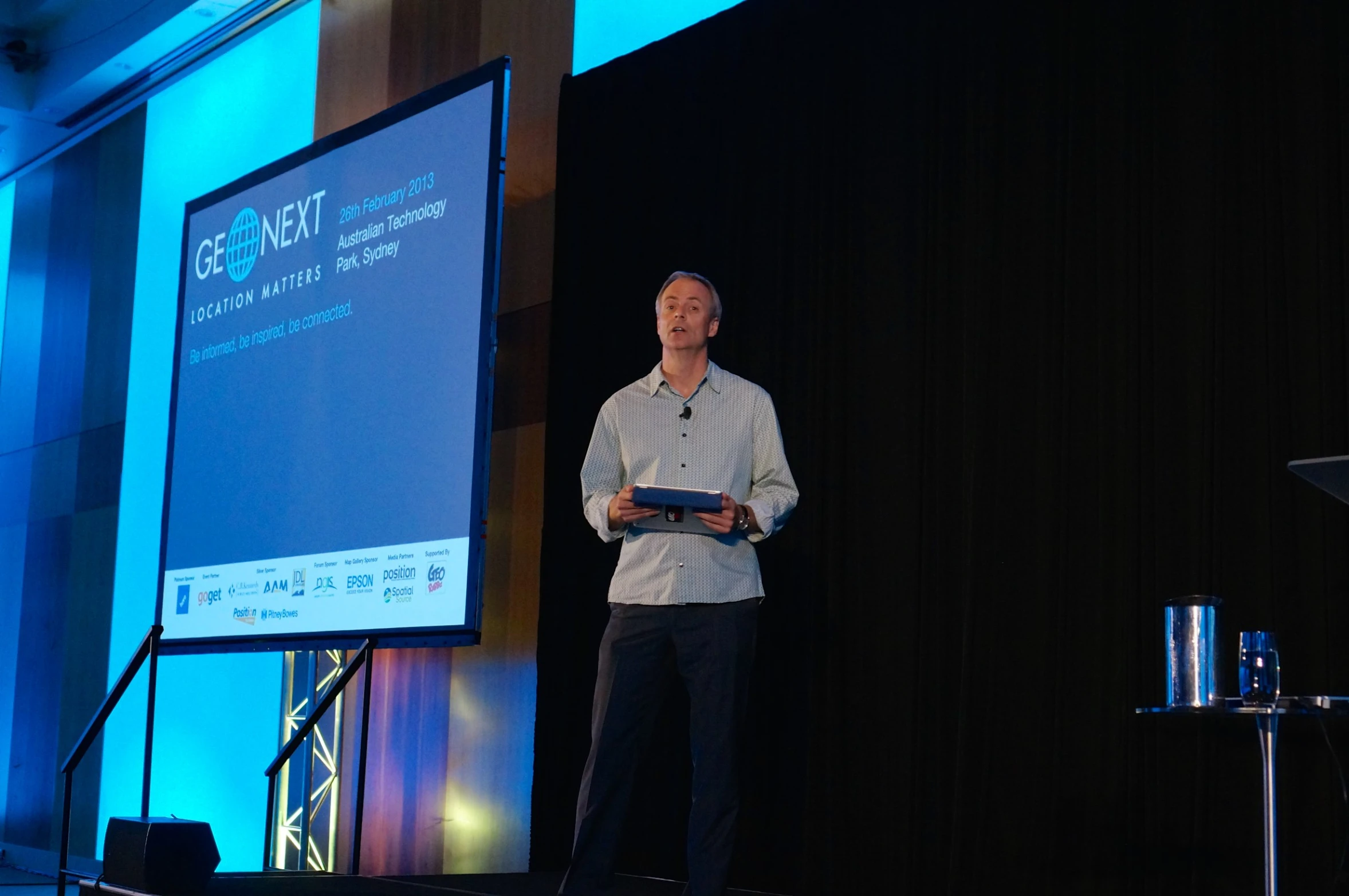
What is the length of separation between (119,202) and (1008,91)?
225 inches

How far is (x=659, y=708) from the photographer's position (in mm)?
3207

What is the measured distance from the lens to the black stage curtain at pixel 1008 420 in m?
3.01

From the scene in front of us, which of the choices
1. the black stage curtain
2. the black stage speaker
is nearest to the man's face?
the black stage curtain

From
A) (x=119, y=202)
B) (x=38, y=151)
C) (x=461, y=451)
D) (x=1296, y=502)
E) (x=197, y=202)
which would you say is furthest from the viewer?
(x=38, y=151)

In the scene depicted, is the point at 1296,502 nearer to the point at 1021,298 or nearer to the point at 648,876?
the point at 1021,298

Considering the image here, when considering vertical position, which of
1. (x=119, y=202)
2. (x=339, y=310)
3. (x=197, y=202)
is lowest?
(x=339, y=310)

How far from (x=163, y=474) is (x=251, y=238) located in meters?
2.14

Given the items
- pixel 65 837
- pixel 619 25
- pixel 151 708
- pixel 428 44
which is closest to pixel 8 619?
pixel 151 708

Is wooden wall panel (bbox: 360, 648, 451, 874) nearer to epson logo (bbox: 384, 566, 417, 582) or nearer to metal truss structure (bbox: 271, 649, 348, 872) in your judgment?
metal truss structure (bbox: 271, 649, 348, 872)

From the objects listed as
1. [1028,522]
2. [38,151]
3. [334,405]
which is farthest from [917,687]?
[38,151]

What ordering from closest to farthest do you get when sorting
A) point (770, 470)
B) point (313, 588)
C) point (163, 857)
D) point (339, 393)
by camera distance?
point (770, 470), point (163, 857), point (313, 588), point (339, 393)

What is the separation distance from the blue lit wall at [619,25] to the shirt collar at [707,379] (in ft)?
6.35

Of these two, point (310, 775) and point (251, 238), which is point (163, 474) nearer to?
point (251, 238)

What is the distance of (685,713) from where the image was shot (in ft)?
13.8
